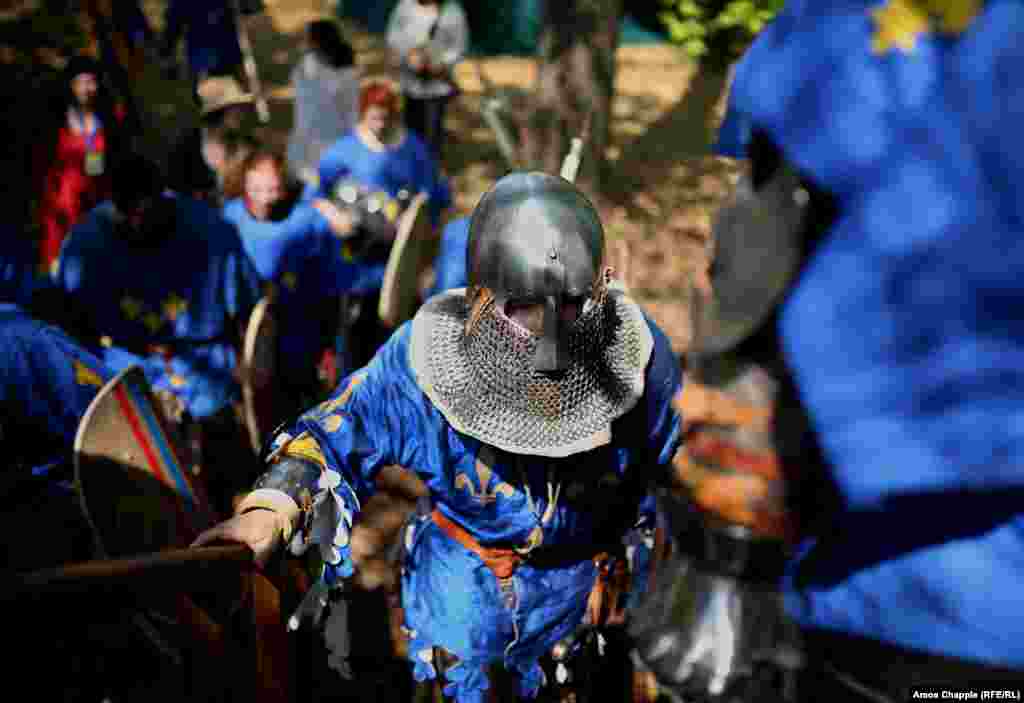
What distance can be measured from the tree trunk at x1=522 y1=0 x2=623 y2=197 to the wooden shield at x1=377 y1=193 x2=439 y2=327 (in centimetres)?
277

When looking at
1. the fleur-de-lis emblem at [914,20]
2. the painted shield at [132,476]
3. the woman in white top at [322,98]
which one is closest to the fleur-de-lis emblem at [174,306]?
the painted shield at [132,476]

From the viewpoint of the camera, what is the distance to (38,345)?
2.79m

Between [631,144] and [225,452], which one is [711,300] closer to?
[225,452]

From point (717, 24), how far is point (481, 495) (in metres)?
6.57

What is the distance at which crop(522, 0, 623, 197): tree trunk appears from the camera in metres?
7.53

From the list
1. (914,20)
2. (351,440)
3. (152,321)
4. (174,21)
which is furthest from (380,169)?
(174,21)

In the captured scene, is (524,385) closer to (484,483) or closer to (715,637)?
(484,483)

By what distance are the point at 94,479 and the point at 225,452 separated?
5.77 feet

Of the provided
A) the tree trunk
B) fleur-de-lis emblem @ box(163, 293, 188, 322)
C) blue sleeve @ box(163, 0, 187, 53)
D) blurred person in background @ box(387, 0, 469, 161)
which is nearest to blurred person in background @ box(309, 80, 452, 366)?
fleur-de-lis emblem @ box(163, 293, 188, 322)

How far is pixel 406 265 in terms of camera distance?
4.64 metres

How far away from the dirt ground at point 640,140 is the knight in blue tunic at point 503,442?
117 inches

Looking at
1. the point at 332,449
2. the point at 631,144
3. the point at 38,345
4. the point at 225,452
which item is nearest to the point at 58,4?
the point at 631,144

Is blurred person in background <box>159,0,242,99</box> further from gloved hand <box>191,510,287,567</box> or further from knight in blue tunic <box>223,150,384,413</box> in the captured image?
gloved hand <box>191,510,287,567</box>

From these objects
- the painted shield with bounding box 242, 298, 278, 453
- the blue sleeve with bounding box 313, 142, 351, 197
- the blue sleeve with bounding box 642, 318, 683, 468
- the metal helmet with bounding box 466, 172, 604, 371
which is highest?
the metal helmet with bounding box 466, 172, 604, 371
